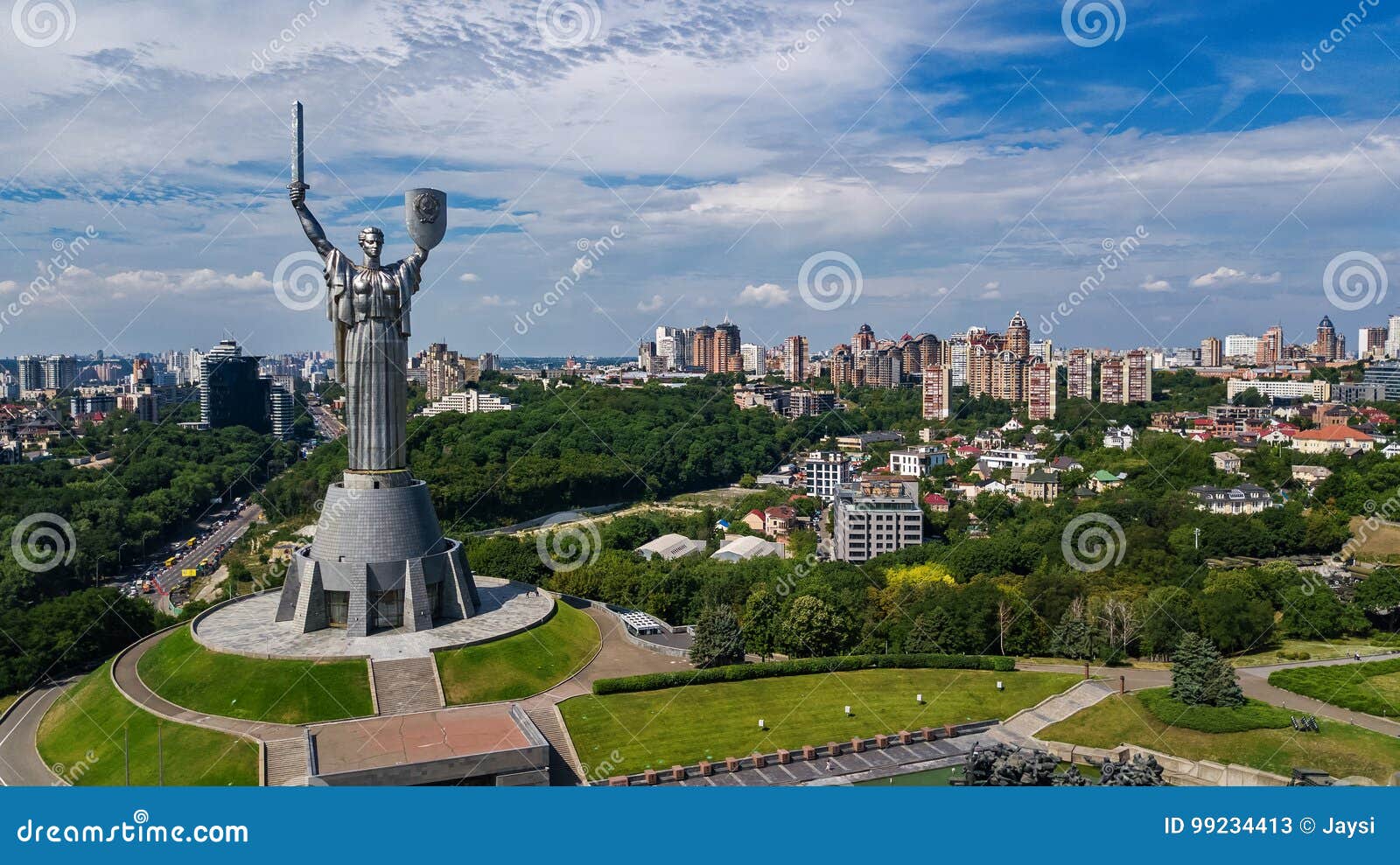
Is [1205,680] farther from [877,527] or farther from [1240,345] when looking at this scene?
[1240,345]

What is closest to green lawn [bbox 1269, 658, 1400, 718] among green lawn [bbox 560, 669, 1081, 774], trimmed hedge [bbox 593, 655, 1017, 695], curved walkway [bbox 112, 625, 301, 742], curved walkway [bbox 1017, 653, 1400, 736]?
curved walkway [bbox 1017, 653, 1400, 736]

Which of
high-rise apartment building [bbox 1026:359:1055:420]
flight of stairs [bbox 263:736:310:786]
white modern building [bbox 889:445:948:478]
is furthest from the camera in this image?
high-rise apartment building [bbox 1026:359:1055:420]

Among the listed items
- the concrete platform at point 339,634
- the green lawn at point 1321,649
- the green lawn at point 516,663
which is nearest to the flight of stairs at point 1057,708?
the green lawn at point 1321,649

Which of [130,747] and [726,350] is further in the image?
[726,350]

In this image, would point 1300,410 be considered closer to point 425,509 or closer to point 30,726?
point 425,509

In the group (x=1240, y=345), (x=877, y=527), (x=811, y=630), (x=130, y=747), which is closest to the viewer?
(x=130, y=747)

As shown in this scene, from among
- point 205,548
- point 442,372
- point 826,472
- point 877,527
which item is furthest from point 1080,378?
point 205,548

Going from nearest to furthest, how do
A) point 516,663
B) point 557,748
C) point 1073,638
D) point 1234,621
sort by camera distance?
point 557,748 → point 516,663 → point 1073,638 → point 1234,621

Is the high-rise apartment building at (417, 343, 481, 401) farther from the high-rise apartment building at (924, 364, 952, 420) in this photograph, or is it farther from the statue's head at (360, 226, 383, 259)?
the statue's head at (360, 226, 383, 259)
